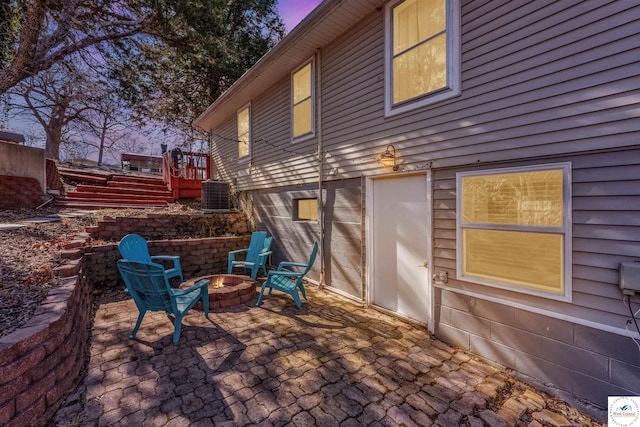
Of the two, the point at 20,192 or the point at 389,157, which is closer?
the point at 389,157

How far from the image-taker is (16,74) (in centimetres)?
632

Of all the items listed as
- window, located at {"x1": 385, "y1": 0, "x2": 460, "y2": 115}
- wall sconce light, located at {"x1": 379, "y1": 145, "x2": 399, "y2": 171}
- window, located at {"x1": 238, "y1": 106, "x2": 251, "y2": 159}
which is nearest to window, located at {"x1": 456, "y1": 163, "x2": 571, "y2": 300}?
wall sconce light, located at {"x1": 379, "y1": 145, "x2": 399, "y2": 171}

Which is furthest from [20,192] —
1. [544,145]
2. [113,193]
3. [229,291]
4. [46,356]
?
[544,145]

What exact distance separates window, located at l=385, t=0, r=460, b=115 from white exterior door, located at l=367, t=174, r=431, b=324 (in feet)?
3.62

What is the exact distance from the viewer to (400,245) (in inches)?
162

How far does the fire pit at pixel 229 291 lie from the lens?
4.34 metres

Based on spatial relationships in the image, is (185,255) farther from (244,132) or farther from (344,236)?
(244,132)

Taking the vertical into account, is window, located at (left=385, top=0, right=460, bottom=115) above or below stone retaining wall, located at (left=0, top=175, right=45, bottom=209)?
above

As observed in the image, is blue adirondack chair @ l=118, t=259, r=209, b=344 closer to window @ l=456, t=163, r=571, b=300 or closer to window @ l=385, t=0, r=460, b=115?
window @ l=456, t=163, r=571, b=300

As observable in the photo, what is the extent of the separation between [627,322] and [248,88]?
306 inches

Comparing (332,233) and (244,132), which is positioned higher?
(244,132)

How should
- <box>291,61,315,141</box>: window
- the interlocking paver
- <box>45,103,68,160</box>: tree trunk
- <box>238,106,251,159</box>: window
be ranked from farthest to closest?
<box>45,103,68,160</box>: tree trunk, <box>238,106,251,159</box>: window, <box>291,61,315,141</box>: window, the interlocking paver

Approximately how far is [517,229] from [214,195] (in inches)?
293

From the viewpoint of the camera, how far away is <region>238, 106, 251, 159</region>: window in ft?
26.3
